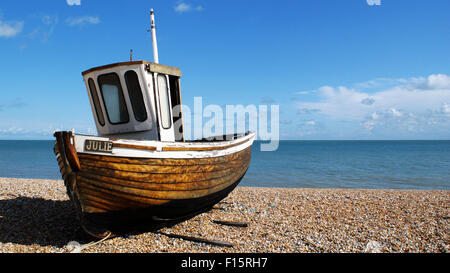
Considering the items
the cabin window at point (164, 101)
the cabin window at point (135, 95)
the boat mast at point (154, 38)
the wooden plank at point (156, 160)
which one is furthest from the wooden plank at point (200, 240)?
the boat mast at point (154, 38)

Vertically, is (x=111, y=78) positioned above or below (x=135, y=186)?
above

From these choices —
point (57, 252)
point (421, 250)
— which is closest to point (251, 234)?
point (421, 250)

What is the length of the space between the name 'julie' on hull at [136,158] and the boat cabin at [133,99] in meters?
0.02

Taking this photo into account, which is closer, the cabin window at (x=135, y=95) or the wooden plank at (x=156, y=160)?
the wooden plank at (x=156, y=160)

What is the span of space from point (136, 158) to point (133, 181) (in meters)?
0.45

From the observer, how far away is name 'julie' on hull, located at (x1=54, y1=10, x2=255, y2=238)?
5.07m

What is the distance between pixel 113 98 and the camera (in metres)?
6.45

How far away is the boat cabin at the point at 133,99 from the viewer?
6145 mm

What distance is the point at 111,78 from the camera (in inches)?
247

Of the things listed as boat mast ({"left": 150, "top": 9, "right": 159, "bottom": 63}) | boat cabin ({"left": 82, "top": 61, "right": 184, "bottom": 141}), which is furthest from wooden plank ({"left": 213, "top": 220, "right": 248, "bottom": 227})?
boat mast ({"left": 150, "top": 9, "right": 159, "bottom": 63})

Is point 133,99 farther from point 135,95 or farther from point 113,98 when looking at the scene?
point 113,98

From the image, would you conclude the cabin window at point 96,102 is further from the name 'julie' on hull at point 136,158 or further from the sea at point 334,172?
the sea at point 334,172
